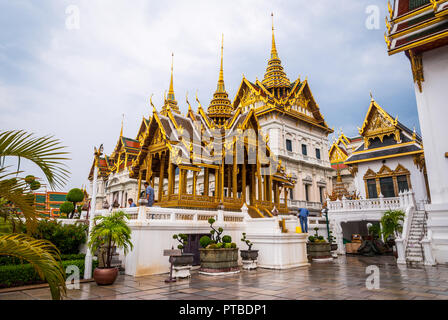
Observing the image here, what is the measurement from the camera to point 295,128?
1248 inches

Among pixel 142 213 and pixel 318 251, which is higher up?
pixel 142 213

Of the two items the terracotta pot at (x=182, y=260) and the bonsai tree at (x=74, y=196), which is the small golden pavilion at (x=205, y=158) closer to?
the bonsai tree at (x=74, y=196)

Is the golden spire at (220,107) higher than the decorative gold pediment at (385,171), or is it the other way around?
the golden spire at (220,107)

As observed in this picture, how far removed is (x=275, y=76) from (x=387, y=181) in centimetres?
1731

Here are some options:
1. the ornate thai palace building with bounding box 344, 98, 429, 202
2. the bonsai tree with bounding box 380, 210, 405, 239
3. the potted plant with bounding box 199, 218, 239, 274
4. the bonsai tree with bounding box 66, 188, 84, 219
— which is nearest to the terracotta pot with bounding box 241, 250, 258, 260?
the potted plant with bounding box 199, 218, 239, 274

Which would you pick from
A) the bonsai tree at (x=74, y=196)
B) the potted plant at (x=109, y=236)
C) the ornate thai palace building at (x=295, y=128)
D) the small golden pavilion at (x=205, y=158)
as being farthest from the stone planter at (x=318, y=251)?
the ornate thai palace building at (x=295, y=128)

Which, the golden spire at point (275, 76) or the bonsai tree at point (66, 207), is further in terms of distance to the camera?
the golden spire at point (275, 76)

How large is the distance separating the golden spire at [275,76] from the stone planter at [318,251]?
2361 centimetres

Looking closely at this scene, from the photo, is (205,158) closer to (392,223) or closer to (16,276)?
(16,276)

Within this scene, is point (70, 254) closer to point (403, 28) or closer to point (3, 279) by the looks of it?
point (3, 279)

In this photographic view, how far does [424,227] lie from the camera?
1312 centimetres

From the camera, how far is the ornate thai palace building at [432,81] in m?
12.1

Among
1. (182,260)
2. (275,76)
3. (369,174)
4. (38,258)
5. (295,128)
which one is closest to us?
(38,258)

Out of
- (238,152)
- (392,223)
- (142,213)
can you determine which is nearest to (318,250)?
(392,223)
